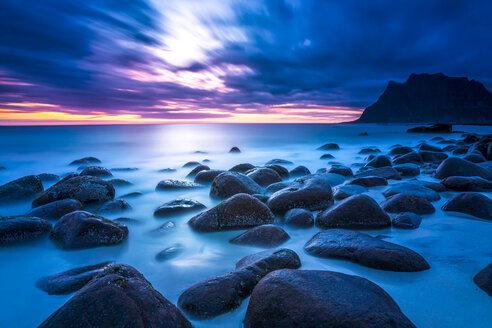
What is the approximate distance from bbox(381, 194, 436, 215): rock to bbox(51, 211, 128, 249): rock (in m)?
4.16

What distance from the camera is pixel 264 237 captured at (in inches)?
130

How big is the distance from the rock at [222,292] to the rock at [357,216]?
164 cm

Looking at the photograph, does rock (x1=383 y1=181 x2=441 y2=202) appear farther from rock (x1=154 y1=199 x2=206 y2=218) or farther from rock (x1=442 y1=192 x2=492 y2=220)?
rock (x1=154 y1=199 x2=206 y2=218)

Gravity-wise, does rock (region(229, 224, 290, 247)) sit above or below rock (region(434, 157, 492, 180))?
below

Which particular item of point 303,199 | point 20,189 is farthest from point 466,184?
point 20,189

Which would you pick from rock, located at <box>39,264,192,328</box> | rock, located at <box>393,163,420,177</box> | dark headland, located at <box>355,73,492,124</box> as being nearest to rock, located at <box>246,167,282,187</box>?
rock, located at <box>393,163,420,177</box>

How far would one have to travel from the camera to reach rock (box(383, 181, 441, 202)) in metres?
4.80

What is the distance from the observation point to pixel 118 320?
59.6 inches

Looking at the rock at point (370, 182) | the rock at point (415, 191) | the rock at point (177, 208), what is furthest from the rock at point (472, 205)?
the rock at point (177, 208)

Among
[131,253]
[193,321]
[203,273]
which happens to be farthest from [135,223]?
[193,321]

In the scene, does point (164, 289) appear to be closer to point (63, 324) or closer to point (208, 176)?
point (63, 324)

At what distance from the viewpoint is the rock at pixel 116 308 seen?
59.1 inches

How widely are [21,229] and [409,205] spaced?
5.72 m

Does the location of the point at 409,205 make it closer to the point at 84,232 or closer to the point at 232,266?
the point at 232,266
